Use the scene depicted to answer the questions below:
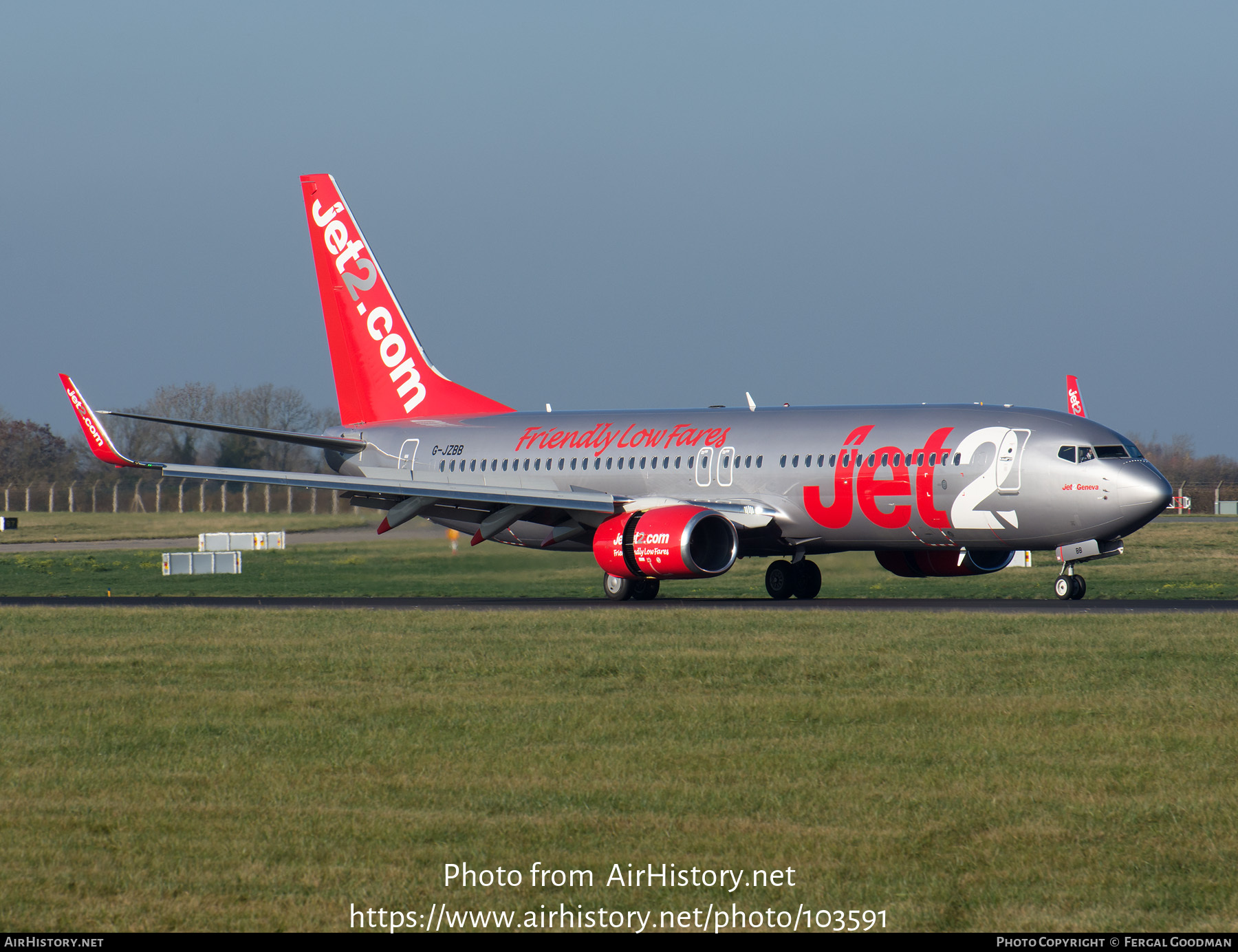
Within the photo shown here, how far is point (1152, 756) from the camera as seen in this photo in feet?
37.0

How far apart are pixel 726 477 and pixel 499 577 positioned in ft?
17.5

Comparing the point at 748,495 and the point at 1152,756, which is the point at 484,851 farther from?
the point at 748,495

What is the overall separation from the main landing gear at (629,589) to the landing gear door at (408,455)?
25.0 ft

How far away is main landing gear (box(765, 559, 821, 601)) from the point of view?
3114cm

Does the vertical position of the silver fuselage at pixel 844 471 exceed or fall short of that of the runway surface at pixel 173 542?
it exceeds it

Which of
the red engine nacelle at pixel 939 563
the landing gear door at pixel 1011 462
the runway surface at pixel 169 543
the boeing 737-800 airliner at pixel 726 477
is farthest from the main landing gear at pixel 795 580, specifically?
the runway surface at pixel 169 543

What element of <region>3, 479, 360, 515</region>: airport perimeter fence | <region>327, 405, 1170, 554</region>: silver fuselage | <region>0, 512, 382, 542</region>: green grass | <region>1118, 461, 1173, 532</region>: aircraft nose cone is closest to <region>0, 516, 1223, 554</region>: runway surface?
<region>0, 512, 382, 542</region>: green grass

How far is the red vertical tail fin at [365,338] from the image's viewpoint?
37750mm

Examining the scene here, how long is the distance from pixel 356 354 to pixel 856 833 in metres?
30.9

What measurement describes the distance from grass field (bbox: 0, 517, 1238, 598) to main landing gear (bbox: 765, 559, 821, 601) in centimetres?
33

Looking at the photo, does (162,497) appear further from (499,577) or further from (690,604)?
(690,604)

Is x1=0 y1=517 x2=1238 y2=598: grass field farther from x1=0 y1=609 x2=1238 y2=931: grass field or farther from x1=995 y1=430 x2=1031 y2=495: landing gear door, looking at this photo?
x1=0 y1=609 x2=1238 y2=931: grass field

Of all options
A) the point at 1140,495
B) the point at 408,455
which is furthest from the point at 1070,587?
the point at 408,455

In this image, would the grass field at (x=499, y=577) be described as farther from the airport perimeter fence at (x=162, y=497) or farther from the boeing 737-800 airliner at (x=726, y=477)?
the airport perimeter fence at (x=162, y=497)
